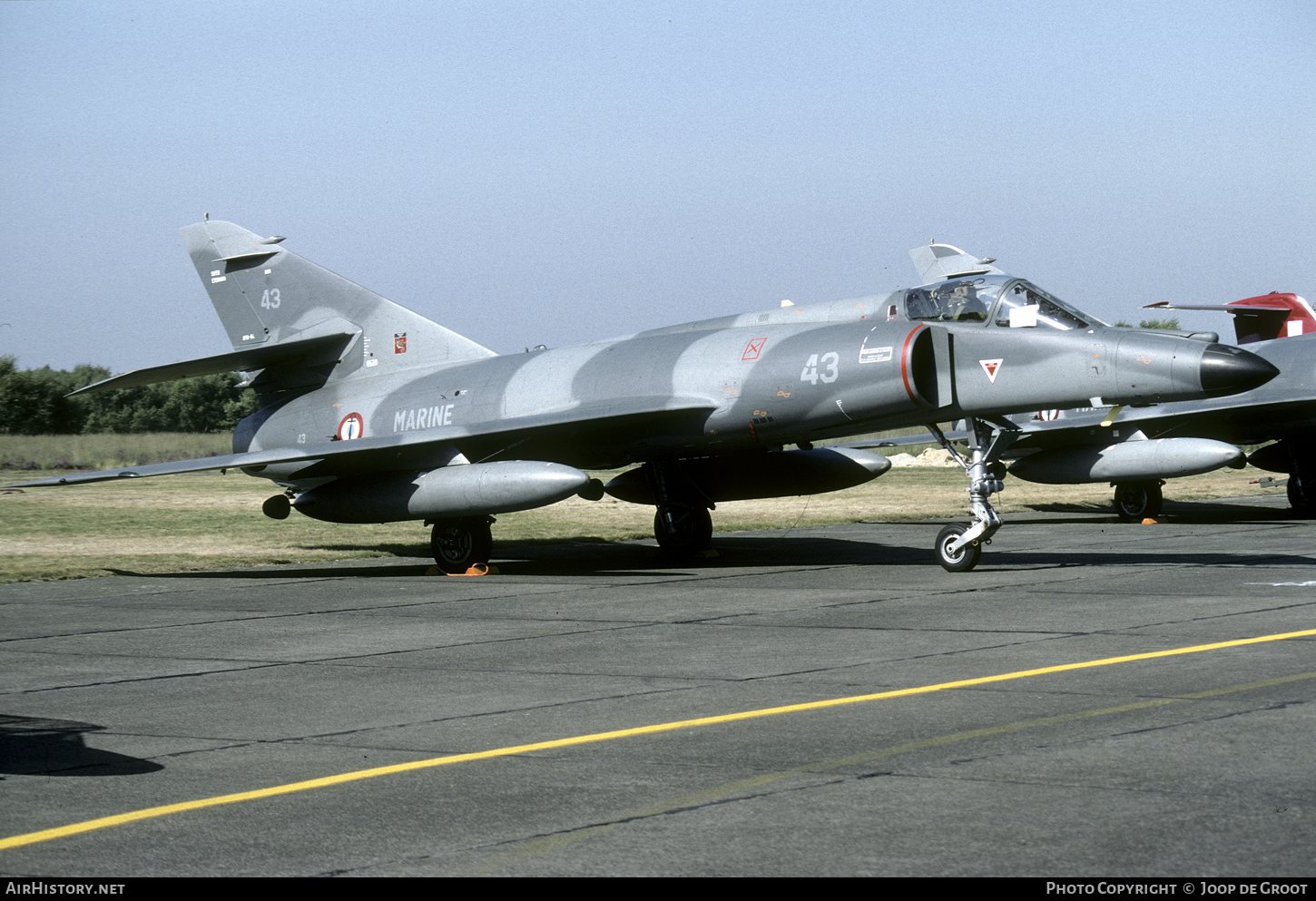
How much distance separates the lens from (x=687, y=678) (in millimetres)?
8055

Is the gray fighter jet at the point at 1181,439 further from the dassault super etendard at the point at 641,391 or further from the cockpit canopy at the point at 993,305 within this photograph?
the cockpit canopy at the point at 993,305

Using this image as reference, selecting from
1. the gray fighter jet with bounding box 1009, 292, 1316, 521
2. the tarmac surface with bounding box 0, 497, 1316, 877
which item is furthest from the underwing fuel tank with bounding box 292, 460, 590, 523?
the gray fighter jet with bounding box 1009, 292, 1316, 521

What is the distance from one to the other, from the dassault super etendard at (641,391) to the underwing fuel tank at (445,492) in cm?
3

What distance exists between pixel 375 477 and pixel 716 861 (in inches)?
498

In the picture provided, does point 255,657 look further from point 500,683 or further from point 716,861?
point 716,861

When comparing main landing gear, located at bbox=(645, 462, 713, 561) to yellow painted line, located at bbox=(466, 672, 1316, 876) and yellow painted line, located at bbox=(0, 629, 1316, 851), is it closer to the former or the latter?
yellow painted line, located at bbox=(0, 629, 1316, 851)

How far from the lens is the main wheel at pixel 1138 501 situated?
21938mm

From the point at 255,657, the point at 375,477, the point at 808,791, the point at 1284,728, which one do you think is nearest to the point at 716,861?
the point at 808,791

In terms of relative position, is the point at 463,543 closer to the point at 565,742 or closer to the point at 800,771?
the point at 565,742

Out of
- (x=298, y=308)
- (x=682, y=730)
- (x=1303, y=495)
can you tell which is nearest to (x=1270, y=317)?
(x=1303, y=495)

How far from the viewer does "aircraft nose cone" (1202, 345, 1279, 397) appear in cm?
1250

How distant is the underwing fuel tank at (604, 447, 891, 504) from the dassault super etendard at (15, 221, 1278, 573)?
0.09ft

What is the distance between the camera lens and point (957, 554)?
13961mm

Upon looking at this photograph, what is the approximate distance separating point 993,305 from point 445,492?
6407mm
